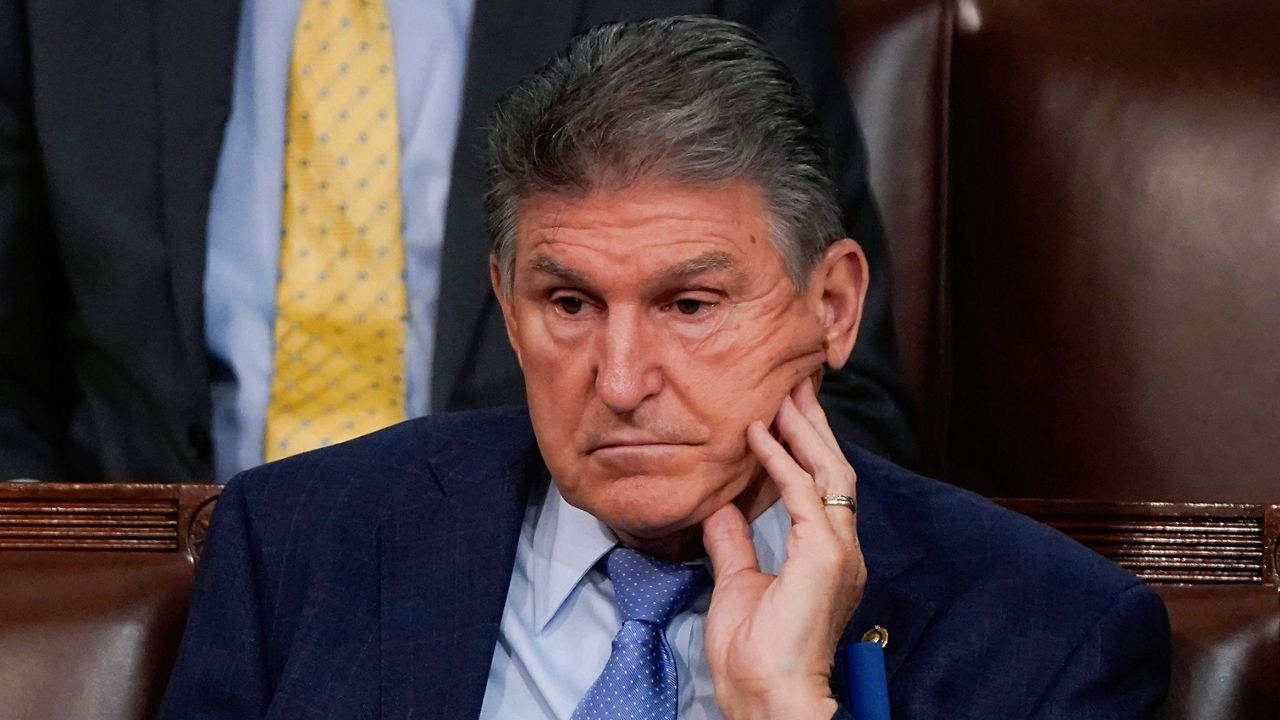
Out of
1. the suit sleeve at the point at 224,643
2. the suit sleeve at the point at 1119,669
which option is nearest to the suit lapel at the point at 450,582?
the suit sleeve at the point at 224,643

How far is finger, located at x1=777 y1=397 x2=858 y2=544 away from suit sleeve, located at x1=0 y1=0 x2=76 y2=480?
936 mm

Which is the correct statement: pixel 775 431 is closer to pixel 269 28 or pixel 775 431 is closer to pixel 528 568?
pixel 528 568

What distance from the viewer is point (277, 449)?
1.91 meters

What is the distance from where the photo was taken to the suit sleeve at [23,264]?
77.5 inches

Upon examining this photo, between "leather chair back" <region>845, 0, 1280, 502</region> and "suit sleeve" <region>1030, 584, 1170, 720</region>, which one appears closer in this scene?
"suit sleeve" <region>1030, 584, 1170, 720</region>

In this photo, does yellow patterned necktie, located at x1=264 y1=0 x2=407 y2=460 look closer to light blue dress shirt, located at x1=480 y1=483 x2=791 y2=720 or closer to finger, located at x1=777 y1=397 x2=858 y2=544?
light blue dress shirt, located at x1=480 y1=483 x2=791 y2=720

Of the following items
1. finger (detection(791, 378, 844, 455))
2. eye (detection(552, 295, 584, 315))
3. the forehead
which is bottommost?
finger (detection(791, 378, 844, 455))

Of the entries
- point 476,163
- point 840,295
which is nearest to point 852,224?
point 476,163

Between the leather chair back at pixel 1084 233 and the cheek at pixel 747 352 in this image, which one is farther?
the leather chair back at pixel 1084 233

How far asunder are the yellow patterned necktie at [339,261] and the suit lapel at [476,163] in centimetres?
7

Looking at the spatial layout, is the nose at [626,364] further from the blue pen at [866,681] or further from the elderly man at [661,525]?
the blue pen at [866,681]

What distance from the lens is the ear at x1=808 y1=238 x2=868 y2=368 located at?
1.43 metres

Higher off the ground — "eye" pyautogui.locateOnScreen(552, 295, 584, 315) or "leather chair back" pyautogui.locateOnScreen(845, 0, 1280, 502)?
"eye" pyautogui.locateOnScreen(552, 295, 584, 315)

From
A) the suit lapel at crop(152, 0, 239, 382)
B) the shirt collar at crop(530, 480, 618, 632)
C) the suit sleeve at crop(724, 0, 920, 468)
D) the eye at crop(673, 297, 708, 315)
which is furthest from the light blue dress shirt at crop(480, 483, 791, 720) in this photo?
the suit lapel at crop(152, 0, 239, 382)
